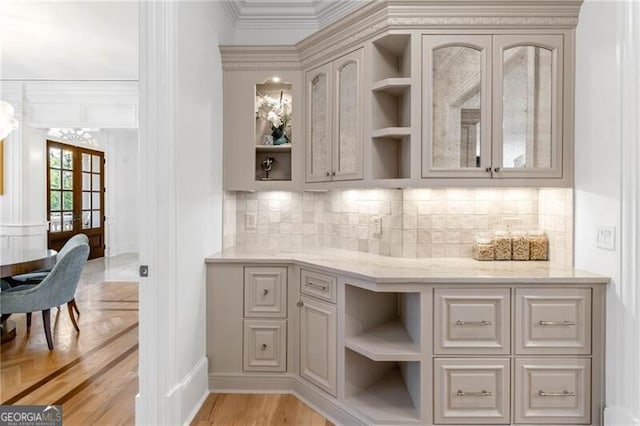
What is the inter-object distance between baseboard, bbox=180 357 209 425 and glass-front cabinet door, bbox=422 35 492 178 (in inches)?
75.5

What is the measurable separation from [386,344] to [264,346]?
92cm

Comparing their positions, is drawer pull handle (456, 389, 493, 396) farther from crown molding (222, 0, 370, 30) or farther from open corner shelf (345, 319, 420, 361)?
crown molding (222, 0, 370, 30)

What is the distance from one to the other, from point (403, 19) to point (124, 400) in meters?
3.08

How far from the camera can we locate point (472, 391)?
210cm

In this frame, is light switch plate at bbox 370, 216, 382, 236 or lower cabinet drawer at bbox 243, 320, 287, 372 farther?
light switch plate at bbox 370, 216, 382, 236

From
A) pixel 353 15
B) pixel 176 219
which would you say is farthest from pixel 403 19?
pixel 176 219

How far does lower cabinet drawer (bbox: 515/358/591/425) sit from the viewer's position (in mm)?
2096

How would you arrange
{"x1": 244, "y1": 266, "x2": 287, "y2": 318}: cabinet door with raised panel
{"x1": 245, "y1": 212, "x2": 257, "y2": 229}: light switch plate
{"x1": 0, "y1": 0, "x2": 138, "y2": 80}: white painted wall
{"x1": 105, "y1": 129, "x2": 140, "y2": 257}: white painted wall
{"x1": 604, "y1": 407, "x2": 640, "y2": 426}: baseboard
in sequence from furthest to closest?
{"x1": 105, "y1": 129, "x2": 140, "y2": 257}: white painted wall
{"x1": 0, "y1": 0, "x2": 138, "y2": 80}: white painted wall
{"x1": 245, "y1": 212, "x2": 257, "y2": 229}: light switch plate
{"x1": 244, "y1": 266, "x2": 287, "y2": 318}: cabinet door with raised panel
{"x1": 604, "y1": 407, "x2": 640, "y2": 426}: baseboard

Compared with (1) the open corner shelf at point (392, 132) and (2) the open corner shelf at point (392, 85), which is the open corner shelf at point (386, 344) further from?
(2) the open corner shelf at point (392, 85)

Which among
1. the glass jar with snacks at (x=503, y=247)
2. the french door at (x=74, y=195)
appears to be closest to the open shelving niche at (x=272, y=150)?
the glass jar with snacks at (x=503, y=247)

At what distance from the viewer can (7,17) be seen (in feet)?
12.3

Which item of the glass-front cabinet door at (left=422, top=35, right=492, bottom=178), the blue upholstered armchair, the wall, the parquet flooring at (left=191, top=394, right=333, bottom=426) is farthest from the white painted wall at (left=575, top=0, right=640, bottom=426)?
the wall

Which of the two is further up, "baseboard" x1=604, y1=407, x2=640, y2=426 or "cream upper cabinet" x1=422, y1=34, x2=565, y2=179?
"cream upper cabinet" x1=422, y1=34, x2=565, y2=179

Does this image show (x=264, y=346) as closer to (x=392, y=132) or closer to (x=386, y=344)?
(x=386, y=344)
